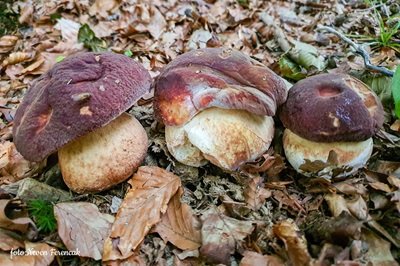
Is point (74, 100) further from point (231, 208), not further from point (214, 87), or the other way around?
point (231, 208)

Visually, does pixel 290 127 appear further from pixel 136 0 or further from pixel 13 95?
pixel 136 0

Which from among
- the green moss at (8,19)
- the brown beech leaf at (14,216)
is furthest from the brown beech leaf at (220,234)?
the green moss at (8,19)

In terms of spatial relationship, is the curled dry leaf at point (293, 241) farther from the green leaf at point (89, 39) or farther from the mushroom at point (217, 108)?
the green leaf at point (89, 39)

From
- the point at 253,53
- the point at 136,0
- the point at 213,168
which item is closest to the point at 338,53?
the point at 253,53

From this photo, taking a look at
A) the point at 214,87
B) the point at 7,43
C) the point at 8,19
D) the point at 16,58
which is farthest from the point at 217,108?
the point at 8,19

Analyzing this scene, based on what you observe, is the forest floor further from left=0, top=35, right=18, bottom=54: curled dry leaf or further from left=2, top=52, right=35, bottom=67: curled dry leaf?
left=0, top=35, right=18, bottom=54: curled dry leaf

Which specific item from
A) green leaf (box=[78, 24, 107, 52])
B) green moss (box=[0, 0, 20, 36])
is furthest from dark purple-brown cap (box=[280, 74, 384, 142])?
green moss (box=[0, 0, 20, 36])
